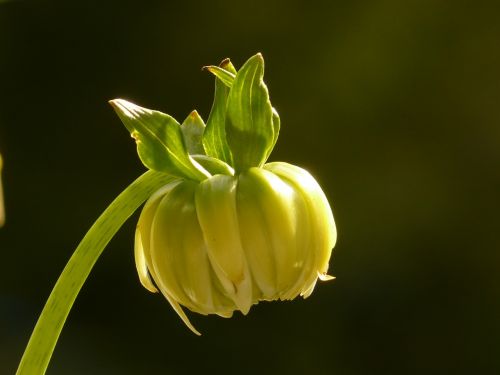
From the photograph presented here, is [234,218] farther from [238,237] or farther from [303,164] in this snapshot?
[303,164]

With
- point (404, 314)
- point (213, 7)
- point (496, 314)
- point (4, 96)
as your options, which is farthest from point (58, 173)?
point (496, 314)

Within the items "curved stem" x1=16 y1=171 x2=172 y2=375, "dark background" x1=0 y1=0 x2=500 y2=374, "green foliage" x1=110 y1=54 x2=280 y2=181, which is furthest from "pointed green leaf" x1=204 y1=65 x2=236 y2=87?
"dark background" x1=0 y1=0 x2=500 y2=374

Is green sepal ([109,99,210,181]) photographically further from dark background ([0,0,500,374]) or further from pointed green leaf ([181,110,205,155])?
dark background ([0,0,500,374])

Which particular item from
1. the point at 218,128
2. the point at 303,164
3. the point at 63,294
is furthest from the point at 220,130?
the point at 303,164

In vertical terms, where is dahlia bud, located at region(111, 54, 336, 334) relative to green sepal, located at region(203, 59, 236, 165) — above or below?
below

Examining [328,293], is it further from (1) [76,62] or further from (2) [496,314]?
(1) [76,62]

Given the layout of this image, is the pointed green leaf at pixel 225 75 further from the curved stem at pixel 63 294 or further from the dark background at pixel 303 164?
the dark background at pixel 303 164

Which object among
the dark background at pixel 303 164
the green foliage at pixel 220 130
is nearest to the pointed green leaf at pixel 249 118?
the green foliage at pixel 220 130
